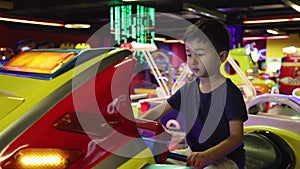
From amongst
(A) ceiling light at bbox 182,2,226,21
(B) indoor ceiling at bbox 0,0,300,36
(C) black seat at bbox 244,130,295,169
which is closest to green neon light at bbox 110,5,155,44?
(B) indoor ceiling at bbox 0,0,300,36

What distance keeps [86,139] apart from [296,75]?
25.7 feet

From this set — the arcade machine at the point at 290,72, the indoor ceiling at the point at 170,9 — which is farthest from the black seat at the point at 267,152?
the arcade machine at the point at 290,72

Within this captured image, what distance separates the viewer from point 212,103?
1217 mm

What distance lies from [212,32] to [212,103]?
24cm

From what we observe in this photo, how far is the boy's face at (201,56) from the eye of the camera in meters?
1.13

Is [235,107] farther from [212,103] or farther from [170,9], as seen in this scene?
[170,9]

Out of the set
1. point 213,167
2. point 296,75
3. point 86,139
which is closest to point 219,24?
point 213,167

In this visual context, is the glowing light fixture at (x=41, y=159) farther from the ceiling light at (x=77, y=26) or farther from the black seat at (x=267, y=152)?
the ceiling light at (x=77, y=26)

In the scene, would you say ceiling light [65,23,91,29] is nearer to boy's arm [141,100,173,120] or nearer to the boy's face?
boy's arm [141,100,173,120]

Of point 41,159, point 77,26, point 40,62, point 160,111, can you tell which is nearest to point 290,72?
point 77,26

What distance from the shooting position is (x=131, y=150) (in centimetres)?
100

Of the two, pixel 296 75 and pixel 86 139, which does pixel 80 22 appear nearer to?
pixel 296 75

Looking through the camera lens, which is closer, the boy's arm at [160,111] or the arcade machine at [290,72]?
the boy's arm at [160,111]

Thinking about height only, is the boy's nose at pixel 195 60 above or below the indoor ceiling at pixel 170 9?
below
